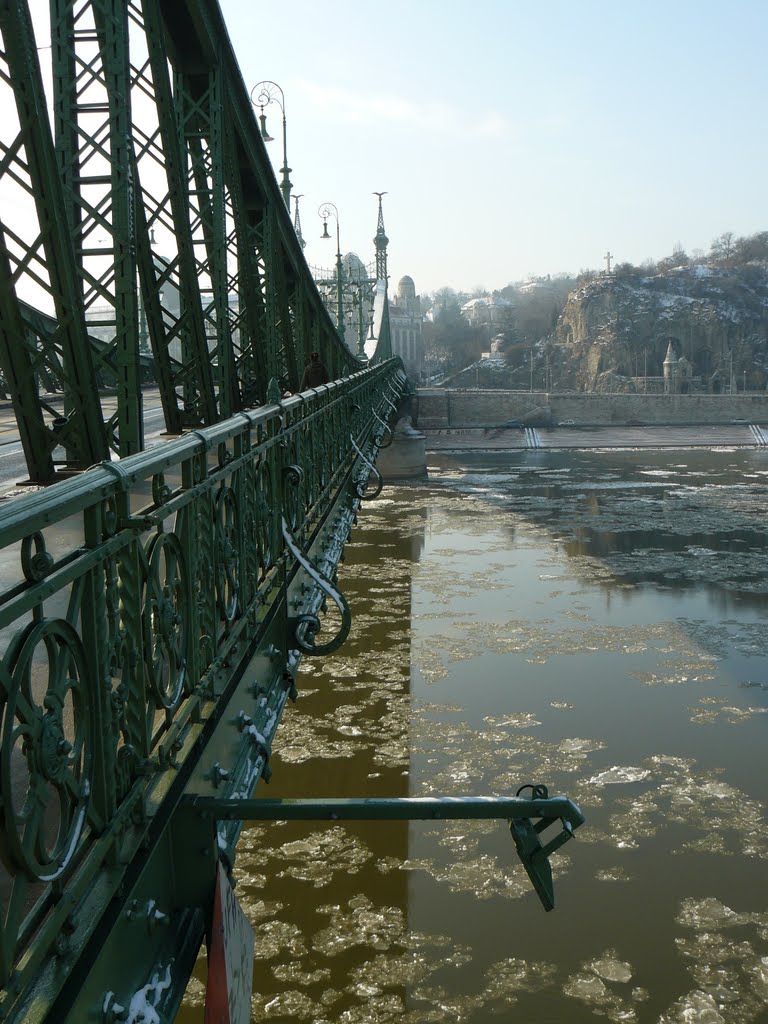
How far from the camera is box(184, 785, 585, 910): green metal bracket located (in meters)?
2.55

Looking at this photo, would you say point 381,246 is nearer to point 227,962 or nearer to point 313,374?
point 313,374

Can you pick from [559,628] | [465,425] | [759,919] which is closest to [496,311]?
[465,425]

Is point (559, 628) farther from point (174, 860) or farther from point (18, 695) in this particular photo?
point (18, 695)

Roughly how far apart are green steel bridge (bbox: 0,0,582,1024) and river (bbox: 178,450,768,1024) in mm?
2450

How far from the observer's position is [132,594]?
2.14m

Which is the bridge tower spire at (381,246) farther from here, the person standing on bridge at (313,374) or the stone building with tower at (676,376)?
the stone building with tower at (676,376)

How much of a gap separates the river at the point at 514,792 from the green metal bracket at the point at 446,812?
11.2 ft

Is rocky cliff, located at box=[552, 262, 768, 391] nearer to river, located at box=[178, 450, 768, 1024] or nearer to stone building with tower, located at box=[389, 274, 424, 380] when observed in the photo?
stone building with tower, located at box=[389, 274, 424, 380]

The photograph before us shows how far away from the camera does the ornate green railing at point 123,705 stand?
5.27 feet

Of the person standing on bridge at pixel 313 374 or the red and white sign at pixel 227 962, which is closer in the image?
the red and white sign at pixel 227 962

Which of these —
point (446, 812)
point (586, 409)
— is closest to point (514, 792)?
point (446, 812)

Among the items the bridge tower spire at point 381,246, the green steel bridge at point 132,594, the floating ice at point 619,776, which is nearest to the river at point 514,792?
the floating ice at point 619,776

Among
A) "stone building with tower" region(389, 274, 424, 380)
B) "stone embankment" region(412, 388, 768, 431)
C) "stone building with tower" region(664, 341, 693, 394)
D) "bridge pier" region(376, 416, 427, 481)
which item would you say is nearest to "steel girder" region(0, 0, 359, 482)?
"bridge pier" region(376, 416, 427, 481)

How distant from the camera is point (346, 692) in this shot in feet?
37.2
